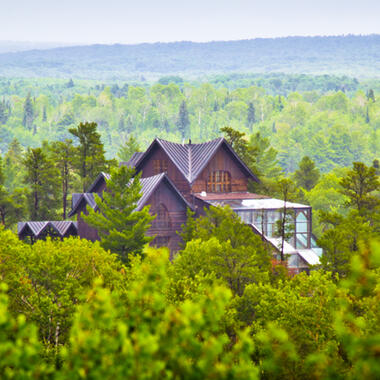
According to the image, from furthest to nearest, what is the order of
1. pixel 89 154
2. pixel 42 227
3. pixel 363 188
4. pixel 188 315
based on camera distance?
pixel 89 154
pixel 42 227
pixel 363 188
pixel 188 315

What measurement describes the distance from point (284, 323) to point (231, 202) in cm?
3469

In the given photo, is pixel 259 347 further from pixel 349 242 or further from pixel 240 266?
pixel 349 242

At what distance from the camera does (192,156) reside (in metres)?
69.2

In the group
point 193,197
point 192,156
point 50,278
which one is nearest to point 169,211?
point 193,197

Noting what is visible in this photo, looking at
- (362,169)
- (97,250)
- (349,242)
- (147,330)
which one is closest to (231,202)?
(362,169)

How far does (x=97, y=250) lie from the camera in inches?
1431

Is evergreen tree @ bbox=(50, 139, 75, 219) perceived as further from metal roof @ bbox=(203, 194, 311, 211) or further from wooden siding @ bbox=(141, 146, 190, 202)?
metal roof @ bbox=(203, 194, 311, 211)

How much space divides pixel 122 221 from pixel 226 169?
2083 centimetres

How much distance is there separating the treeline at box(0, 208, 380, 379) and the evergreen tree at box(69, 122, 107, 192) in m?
35.6

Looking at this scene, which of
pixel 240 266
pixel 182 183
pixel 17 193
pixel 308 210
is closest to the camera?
pixel 240 266

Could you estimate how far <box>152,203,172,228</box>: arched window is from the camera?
58216 mm

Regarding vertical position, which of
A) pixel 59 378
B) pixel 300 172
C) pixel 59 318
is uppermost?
pixel 59 378

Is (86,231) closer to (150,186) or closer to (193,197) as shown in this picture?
(150,186)

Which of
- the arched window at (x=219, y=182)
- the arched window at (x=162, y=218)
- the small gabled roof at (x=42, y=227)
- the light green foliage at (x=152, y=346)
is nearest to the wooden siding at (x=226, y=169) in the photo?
the arched window at (x=219, y=182)
